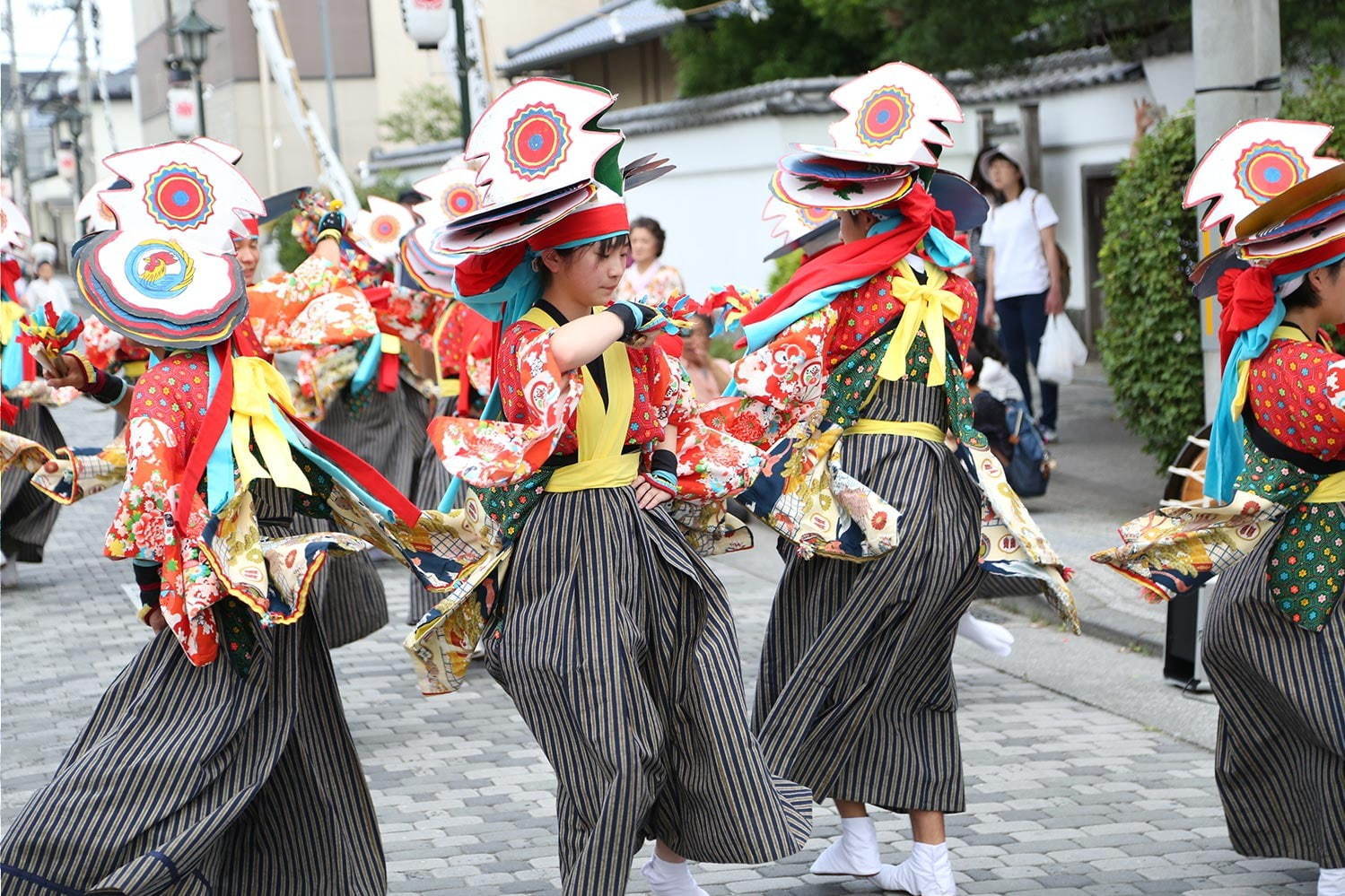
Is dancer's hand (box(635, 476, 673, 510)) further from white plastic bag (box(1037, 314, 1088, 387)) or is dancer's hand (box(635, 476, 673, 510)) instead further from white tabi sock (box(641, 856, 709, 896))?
white plastic bag (box(1037, 314, 1088, 387))

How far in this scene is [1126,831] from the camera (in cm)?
505

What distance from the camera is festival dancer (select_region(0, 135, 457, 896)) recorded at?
157 inches

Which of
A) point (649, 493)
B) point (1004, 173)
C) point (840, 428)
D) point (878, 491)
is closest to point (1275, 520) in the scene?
point (878, 491)

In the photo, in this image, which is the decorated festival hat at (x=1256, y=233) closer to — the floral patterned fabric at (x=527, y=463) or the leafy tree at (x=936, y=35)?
the floral patterned fabric at (x=527, y=463)

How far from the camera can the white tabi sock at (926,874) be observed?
4.55m

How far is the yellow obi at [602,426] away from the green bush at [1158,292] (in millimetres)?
5036

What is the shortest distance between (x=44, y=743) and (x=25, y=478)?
3.20m

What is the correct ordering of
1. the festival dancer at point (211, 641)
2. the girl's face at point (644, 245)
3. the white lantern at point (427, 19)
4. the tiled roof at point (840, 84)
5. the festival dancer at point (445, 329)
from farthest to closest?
1. the tiled roof at point (840, 84)
2. the white lantern at point (427, 19)
3. the girl's face at point (644, 245)
4. the festival dancer at point (445, 329)
5. the festival dancer at point (211, 641)

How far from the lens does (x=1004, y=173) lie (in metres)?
11.7

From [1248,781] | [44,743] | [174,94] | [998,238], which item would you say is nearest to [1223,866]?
[1248,781]

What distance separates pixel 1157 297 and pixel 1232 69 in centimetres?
250

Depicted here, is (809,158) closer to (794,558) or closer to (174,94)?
(794,558)

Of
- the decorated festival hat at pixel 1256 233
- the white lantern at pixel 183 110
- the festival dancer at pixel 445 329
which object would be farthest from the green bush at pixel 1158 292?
the white lantern at pixel 183 110

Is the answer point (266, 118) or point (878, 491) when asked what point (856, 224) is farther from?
point (266, 118)
